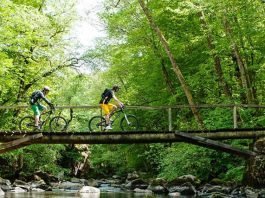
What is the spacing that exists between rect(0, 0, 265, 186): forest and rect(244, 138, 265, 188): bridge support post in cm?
259

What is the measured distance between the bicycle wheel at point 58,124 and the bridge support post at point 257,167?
742 cm

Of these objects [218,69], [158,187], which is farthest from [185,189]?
[218,69]

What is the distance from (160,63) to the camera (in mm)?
27047

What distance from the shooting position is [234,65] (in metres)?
23.7

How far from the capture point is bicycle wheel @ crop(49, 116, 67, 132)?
17797 mm

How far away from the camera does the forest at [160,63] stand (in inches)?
823

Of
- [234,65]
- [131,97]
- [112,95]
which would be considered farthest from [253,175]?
[131,97]

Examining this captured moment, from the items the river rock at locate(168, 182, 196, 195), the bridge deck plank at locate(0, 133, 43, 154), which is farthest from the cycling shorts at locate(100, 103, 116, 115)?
the river rock at locate(168, 182, 196, 195)

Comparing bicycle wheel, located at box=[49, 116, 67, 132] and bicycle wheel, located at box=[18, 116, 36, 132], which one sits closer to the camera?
bicycle wheel, located at box=[18, 116, 36, 132]

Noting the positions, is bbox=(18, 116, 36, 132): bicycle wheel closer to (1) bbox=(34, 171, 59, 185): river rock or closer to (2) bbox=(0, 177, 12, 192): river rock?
(2) bbox=(0, 177, 12, 192): river rock

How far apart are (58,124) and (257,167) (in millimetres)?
7931

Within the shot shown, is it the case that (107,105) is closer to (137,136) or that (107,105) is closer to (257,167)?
(137,136)

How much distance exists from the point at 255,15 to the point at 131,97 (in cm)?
1383

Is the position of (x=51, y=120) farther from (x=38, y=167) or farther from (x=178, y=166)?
(x=38, y=167)
